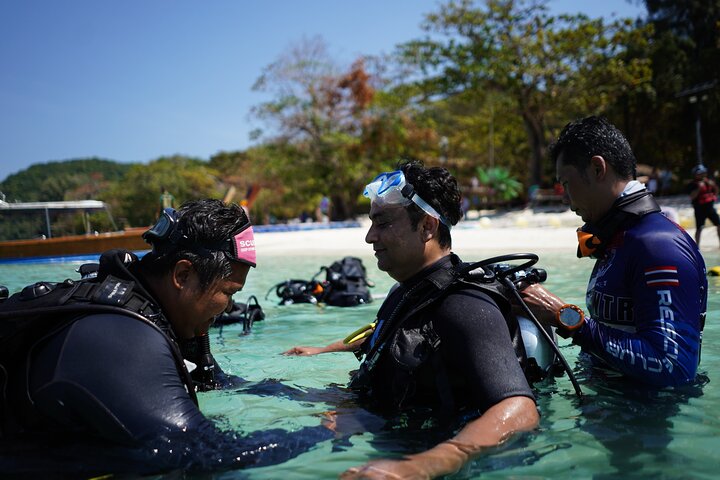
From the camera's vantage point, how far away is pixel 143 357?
75.2 inches

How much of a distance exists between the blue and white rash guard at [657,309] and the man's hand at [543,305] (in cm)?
17

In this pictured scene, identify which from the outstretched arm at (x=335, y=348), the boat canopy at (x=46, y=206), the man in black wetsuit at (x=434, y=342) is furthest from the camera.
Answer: the boat canopy at (x=46, y=206)

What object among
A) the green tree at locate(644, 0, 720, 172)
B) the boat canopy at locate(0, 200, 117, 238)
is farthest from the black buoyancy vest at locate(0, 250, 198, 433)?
the green tree at locate(644, 0, 720, 172)

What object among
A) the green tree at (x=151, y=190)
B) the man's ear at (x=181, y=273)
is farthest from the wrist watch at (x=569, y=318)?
the green tree at (x=151, y=190)

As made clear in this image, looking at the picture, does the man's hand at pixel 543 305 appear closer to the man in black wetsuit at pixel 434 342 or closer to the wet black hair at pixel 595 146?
the man in black wetsuit at pixel 434 342

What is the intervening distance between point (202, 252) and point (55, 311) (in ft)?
1.70

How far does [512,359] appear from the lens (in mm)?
2264

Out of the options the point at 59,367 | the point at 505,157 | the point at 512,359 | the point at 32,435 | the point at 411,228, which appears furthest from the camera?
the point at 505,157

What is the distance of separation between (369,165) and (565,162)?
28.3 m

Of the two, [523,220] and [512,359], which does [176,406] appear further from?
[523,220]

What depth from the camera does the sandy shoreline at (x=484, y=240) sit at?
54.1 feet

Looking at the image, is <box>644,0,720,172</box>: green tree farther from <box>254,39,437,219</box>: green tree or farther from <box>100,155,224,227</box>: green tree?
<box>100,155,224,227</box>: green tree

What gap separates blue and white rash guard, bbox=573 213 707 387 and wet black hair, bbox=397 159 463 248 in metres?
0.80

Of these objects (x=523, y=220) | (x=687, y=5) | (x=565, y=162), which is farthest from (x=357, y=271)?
(x=687, y=5)
